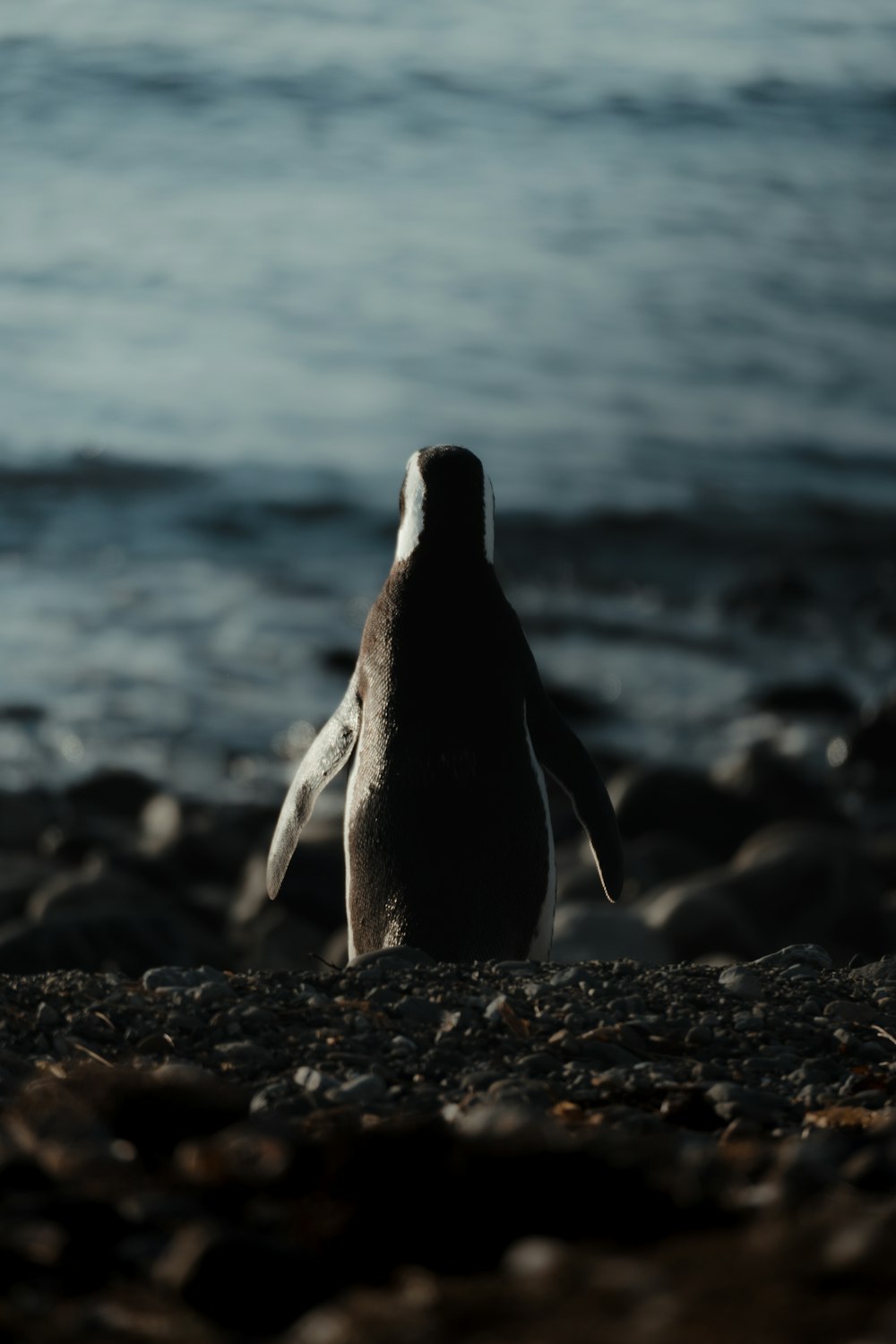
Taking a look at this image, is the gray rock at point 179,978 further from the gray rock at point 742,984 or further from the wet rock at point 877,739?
the wet rock at point 877,739

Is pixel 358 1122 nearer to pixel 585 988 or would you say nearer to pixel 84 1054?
pixel 84 1054

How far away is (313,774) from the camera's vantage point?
5.28 metres

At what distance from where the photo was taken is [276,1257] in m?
1.70

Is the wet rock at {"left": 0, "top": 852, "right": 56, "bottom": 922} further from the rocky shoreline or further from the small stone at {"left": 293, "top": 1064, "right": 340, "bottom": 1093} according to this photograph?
the small stone at {"left": 293, "top": 1064, "right": 340, "bottom": 1093}

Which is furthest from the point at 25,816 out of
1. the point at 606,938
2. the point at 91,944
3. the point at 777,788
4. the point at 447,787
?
the point at 447,787

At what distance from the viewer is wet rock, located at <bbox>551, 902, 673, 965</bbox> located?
7.36 meters

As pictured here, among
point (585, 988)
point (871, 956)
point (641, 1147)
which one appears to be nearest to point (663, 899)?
point (871, 956)

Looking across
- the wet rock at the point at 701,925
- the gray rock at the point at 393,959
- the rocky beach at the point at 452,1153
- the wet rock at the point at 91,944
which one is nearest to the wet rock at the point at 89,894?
the wet rock at the point at 91,944

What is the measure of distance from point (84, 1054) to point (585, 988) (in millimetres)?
1100

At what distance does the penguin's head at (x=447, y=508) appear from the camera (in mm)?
5062

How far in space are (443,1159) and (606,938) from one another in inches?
220

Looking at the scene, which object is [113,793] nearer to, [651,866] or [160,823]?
[160,823]

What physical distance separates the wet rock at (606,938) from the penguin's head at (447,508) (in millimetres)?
2714

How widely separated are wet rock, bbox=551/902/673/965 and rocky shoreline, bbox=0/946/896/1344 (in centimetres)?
370
